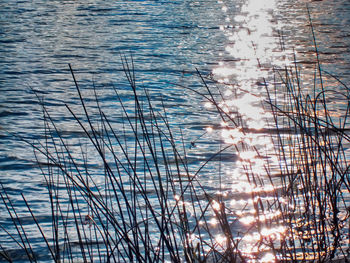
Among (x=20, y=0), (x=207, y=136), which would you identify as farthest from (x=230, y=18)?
(x=207, y=136)

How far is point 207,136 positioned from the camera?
399 cm

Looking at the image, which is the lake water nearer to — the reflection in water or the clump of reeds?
the reflection in water

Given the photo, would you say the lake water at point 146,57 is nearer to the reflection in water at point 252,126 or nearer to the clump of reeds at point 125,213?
the reflection in water at point 252,126

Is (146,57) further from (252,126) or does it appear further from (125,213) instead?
(125,213)

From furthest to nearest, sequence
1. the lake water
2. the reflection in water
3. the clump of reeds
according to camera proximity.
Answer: the lake water → the reflection in water → the clump of reeds

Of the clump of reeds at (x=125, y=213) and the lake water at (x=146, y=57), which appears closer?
the clump of reeds at (x=125, y=213)

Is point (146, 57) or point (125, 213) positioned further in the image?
point (146, 57)

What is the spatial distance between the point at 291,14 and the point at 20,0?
561 cm

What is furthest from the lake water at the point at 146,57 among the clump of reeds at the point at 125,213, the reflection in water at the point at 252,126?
the clump of reeds at the point at 125,213

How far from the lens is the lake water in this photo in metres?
3.84

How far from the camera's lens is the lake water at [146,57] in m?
3.84

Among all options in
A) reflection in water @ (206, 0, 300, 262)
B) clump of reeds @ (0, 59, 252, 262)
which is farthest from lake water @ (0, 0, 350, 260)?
clump of reeds @ (0, 59, 252, 262)

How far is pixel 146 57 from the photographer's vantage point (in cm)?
687

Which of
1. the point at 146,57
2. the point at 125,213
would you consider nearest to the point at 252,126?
the point at 125,213
